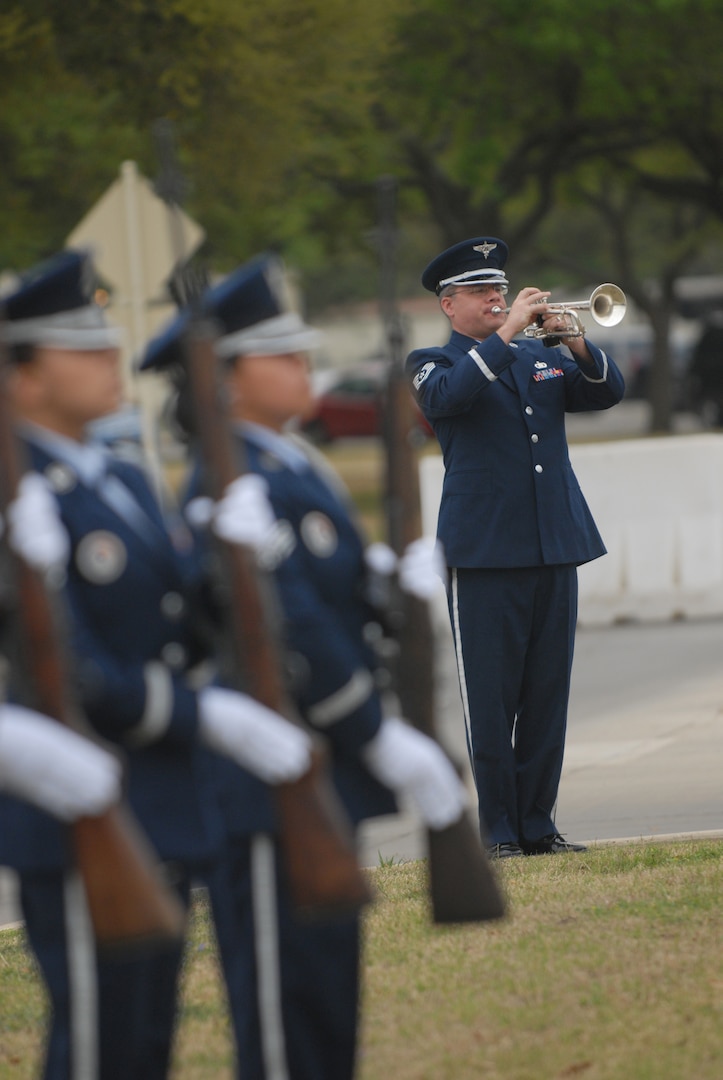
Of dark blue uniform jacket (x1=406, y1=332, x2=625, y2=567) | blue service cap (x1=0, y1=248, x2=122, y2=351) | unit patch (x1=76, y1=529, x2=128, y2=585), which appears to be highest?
dark blue uniform jacket (x1=406, y1=332, x2=625, y2=567)

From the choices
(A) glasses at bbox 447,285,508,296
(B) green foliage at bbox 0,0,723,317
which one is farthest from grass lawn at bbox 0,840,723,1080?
(B) green foliage at bbox 0,0,723,317

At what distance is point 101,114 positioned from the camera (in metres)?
19.4

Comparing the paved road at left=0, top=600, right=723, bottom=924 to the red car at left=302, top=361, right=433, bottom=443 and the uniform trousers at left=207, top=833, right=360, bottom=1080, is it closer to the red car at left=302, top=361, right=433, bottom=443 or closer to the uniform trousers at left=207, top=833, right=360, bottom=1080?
the uniform trousers at left=207, top=833, right=360, bottom=1080

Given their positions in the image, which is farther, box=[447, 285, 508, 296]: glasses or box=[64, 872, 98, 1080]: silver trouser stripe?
box=[447, 285, 508, 296]: glasses

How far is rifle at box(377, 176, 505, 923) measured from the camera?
4.12m

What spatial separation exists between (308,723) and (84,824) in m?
0.60

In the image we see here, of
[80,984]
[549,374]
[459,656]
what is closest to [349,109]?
[549,374]

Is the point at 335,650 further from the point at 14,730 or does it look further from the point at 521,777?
the point at 521,777

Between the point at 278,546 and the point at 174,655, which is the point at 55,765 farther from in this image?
the point at 278,546

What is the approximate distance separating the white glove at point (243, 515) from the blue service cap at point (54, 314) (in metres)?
0.38

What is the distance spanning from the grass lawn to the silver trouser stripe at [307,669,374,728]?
4.04 feet

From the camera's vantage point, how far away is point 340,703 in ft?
12.7

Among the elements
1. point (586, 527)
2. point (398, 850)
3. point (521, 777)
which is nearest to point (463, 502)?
point (586, 527)

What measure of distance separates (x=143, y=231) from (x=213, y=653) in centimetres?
750
